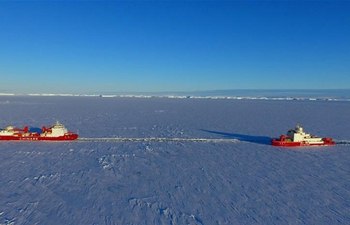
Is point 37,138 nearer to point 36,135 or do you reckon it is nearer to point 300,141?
point 36,135

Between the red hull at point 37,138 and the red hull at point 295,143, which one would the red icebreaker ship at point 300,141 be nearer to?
the red hull at point 295,143

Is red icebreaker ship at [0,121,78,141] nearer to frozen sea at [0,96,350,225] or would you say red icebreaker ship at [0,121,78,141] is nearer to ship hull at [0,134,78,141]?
ship hull at [0,134,78,141]

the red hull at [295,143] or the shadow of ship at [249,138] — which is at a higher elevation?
the red hull at [295,143]

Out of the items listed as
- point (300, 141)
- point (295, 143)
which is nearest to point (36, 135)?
point (295, 143)

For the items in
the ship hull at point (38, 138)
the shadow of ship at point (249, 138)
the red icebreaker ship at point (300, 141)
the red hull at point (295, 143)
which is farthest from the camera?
the shadow of ship at point (249, 138)

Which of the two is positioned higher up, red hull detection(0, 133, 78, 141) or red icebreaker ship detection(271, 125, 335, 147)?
red hull detection(0, 133, 78, 141)

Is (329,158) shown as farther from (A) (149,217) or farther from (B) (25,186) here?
(B) (25,186)

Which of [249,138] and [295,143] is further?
[249,138]

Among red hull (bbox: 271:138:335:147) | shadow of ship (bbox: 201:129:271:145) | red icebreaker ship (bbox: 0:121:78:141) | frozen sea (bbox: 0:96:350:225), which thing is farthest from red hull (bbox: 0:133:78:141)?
Answer: red hull (bbox: 271:138:335:147)

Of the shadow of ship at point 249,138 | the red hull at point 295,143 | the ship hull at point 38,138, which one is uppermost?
the ship hull at point 38,138

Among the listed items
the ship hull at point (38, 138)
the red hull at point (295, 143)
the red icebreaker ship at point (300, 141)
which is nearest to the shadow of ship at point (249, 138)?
the red hull at point (295, 143)

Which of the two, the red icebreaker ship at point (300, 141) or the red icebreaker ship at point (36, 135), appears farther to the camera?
the red icebreaker ship at point (36, 135)
